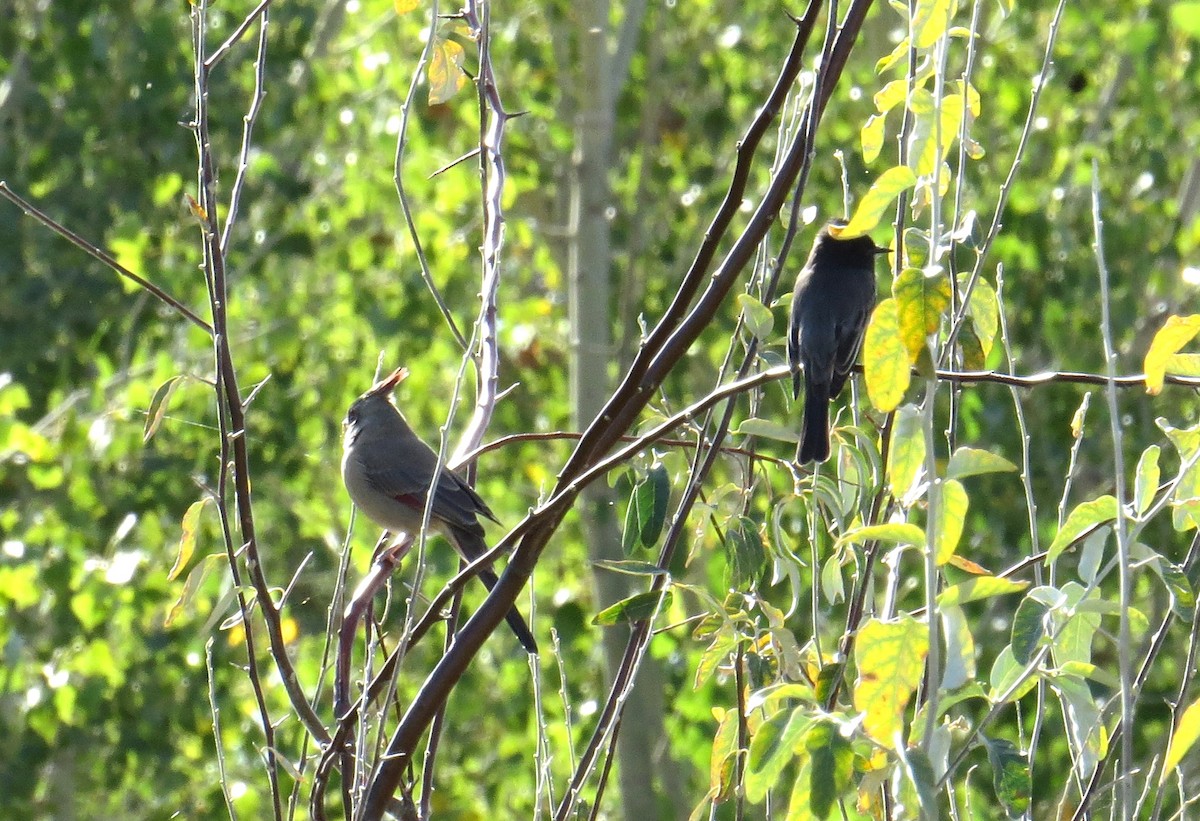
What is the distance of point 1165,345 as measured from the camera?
70.9 inches

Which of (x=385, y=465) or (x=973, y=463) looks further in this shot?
(x=385, y=465)

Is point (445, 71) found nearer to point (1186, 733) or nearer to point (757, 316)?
point (757, 316)

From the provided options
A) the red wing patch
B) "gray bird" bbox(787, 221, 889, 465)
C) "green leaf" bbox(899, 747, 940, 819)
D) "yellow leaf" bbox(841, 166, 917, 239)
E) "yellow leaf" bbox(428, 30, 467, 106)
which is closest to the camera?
"green leaf" bbox(899, 747, 940, 819)

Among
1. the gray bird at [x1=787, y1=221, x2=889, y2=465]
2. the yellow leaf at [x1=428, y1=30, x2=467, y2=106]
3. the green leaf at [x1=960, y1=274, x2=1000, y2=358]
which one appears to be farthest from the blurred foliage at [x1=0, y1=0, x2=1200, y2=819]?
the green leaf at [x1=960, y1=274, x2=1000, y2=358]

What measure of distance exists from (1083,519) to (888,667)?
0.32 m

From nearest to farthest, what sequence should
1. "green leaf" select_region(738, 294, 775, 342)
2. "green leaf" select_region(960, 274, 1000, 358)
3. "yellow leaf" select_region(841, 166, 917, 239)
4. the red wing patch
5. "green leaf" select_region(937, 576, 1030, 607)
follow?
"green leaf" select_region(937, 576, 1030, 607)
"yellow leaf" select_region(841, 166, 917, 239)
"green leaf" select_region(738, 294, 775, 342)
"green leaf" select_region(960, 274, 1000, 358)
the red wing patch

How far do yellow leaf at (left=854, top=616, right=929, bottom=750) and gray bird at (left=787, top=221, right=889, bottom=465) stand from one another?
8.04ft

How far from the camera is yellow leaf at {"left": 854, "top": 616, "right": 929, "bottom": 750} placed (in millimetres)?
1668

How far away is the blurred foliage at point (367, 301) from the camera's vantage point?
24.8 feet

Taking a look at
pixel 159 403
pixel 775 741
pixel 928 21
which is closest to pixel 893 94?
pixel 928 21

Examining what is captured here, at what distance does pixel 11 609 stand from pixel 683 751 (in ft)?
10.8

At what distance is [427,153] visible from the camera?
9.15 meters

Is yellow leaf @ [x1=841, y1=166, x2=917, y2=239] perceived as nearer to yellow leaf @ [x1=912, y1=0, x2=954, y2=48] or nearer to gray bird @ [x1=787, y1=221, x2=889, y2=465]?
yellow leaf @ [x1=912, y1=0, x2=954, y2=48]

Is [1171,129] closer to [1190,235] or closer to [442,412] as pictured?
[1190,235]
